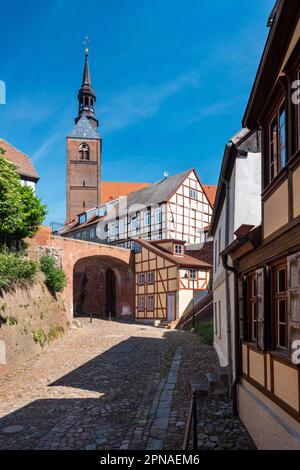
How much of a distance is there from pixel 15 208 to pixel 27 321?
16.1 ft

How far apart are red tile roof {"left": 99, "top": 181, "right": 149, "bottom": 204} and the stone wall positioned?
1429 inches

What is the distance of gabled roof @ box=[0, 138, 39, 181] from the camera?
27.3m

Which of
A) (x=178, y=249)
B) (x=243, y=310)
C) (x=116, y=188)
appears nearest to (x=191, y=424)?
(x=243, y=310)

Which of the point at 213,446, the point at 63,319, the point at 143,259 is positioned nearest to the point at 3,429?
the point at 213,446

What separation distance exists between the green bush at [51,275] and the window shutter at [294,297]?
17.6 m

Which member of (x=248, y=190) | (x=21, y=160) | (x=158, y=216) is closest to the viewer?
(x=248, y=190)

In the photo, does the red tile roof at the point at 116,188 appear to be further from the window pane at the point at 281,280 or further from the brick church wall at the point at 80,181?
the window pane at the point at 281,280

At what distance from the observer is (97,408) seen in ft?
28.6

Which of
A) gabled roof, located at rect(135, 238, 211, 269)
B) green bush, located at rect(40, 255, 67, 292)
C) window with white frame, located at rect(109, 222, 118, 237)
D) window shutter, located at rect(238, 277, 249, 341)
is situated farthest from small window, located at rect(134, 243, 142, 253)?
window shutter, located at rect(238, 277, 249, 341)

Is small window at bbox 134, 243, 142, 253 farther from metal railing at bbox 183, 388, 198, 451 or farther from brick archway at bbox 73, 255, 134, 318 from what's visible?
metal railing at bbox 183, 388, 198, 451

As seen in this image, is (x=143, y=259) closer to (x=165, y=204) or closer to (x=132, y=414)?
(x=165, y=204)

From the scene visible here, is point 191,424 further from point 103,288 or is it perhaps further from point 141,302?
point 103,288

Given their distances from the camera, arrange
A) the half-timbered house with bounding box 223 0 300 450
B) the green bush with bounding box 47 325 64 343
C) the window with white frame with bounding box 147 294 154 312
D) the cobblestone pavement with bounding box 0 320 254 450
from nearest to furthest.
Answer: the half-timbered house with bounding box 223 0 300 450 < the cobblestone pavement with bounding box 0 320 254 450 < the green bush with bounding box 47 325 64 343 < the window with white frame with bounding box 147 294 154 312

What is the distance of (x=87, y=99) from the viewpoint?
5534 centimetres
